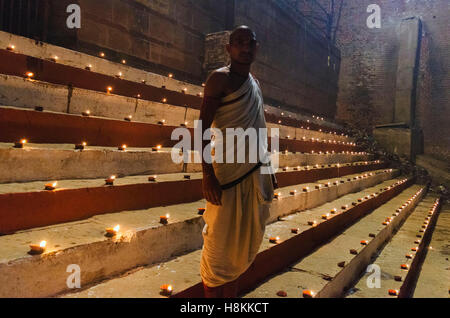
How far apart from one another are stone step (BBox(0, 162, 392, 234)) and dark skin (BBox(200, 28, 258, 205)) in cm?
95

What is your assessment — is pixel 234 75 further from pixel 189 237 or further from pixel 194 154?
pixel 194 154

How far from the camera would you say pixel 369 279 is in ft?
10.3

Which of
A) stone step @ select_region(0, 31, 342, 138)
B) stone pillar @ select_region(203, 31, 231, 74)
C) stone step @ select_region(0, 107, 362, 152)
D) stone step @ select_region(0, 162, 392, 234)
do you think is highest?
stone pillar @ select_region(203, 31, 231, 74)

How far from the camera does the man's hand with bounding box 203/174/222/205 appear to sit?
5.80 feet

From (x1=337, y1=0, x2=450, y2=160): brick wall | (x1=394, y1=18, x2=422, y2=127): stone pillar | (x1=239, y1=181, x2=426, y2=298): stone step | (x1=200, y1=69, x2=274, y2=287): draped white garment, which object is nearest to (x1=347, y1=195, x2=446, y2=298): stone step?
(x1=239, y1=181, x2=426, y2=298): stone step

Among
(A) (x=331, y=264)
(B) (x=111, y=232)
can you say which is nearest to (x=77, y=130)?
(B) (x=111, y=232)

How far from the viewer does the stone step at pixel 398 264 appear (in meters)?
2.89

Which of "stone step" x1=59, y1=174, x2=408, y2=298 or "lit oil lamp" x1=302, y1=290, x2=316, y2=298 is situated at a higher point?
"stone step" x1=59, y1=174, x2=408, y2=298

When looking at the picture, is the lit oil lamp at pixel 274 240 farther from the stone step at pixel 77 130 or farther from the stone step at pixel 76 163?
the stone step at pixel 77 130

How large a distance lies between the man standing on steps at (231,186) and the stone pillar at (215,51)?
19.9ft

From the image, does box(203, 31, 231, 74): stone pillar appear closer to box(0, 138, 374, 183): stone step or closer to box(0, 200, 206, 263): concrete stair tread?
box(0, 138, 374, 183): stone step

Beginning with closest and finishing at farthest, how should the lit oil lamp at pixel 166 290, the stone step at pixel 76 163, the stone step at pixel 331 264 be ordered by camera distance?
1. the lit oil lamp at pixel 166 290
2. the stone step at pixel 76 163
3. the stone step at pixel 331 264

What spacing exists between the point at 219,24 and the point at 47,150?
24.7ft

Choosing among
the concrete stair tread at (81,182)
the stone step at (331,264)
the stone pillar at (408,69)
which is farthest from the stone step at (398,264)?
the stone pillar at (408,69)
